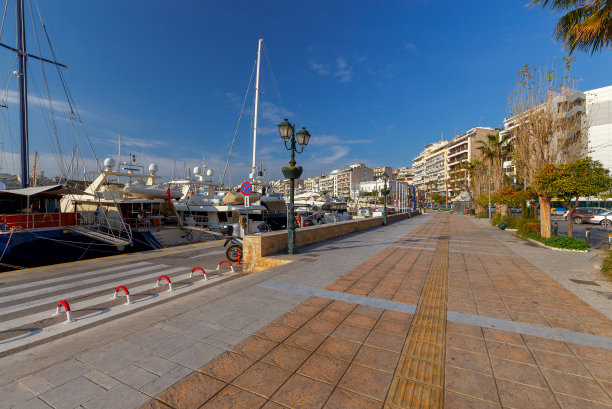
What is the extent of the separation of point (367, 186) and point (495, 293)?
12030 centimetres

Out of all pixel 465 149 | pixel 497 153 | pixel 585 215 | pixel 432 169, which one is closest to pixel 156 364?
pixel 585 215

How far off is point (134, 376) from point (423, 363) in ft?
9.50

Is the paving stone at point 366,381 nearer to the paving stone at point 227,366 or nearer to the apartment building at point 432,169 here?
the paving stone at point 227,366

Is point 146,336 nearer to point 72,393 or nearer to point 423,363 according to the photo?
point 72,393

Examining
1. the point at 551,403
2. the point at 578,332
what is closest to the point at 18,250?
the point at 551,403

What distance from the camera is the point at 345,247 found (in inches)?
379

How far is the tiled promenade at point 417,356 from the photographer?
7.02 feet

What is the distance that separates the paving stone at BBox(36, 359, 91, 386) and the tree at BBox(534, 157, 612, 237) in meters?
14.1

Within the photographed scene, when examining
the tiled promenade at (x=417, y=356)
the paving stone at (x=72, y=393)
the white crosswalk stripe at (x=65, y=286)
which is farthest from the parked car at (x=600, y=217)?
the white crosswalk stripe at (x=65, y=286)

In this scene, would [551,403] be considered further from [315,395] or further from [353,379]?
[315,395]

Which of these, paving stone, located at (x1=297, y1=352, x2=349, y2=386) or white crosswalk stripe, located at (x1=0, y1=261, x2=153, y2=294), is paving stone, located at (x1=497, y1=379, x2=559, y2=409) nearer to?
paving stone, located at (x1=297, y1=352, x2=349, y2=386)

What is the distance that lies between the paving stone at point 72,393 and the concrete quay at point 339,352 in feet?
0.04

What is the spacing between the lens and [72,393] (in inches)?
87.0

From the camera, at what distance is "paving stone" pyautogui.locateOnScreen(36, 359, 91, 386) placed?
2.39 meters
